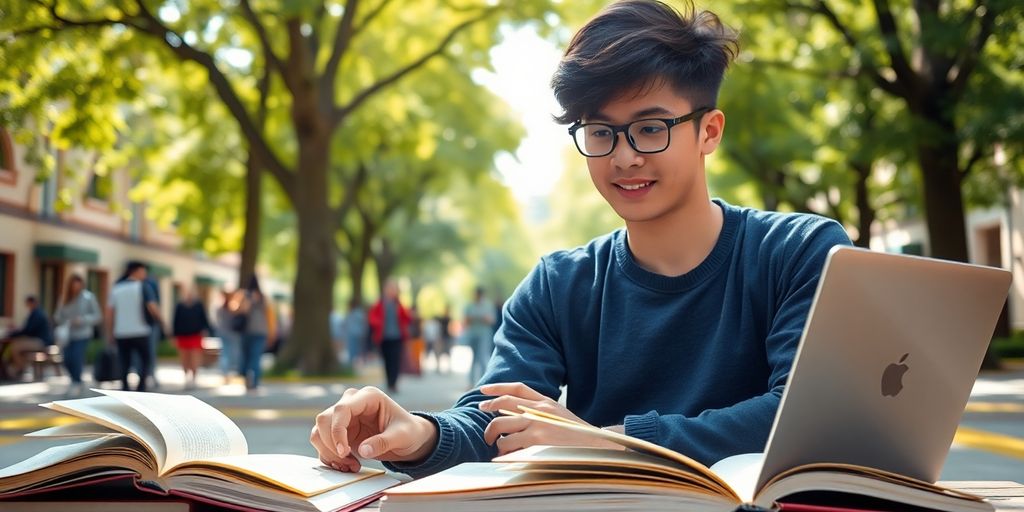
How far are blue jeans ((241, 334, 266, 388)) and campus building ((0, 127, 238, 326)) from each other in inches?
185

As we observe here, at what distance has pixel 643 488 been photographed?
1736mm

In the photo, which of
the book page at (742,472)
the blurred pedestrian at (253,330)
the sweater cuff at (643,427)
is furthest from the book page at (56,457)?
the blurred pedestrian at (253,330)

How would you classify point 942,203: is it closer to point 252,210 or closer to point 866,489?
point 252,210

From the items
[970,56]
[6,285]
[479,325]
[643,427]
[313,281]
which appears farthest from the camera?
[6,285]

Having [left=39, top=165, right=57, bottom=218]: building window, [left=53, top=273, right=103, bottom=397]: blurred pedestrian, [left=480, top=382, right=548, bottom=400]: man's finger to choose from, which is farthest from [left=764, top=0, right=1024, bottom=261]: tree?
[left=39, top=165, right=57, bottom=218]: building window

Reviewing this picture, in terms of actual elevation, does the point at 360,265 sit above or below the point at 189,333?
above

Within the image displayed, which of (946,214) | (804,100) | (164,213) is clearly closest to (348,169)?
(164,213)

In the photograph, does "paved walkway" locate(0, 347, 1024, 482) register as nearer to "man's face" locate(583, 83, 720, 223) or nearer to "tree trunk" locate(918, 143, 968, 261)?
"tree trunk" locate(918, 143, 968, 261)

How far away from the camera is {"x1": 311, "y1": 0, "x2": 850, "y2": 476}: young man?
8.08 feet

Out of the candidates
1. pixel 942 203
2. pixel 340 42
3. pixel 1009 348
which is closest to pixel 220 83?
pixel 340 42

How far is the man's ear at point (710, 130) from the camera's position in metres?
2.64

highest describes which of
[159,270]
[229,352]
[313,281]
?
[159,270]

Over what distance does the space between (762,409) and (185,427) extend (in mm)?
1090

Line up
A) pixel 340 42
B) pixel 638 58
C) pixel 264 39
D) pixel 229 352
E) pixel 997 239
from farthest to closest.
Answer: pixel 997 239 → pixel 229 352 → pixel 340 42 → pixel 264 39 → pixel 638 58
